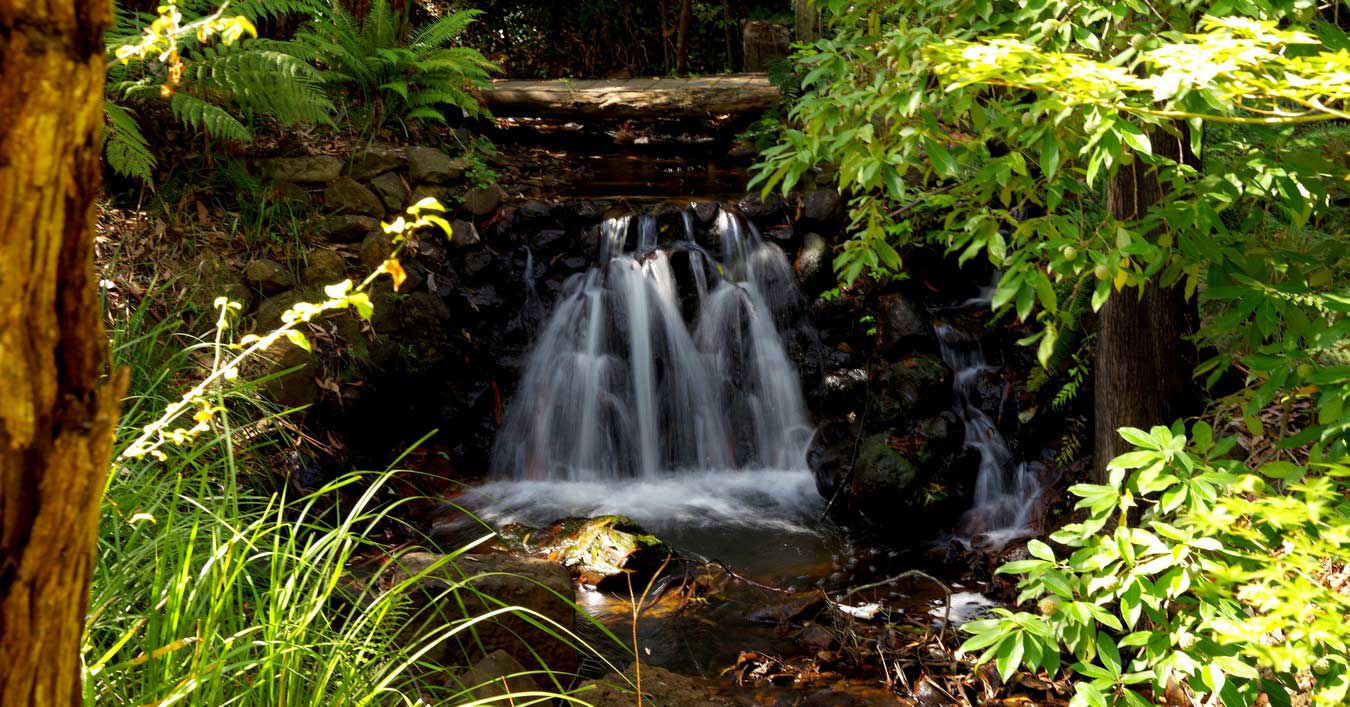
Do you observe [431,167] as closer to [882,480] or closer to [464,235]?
[464,235]

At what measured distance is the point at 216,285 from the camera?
5.63 metres

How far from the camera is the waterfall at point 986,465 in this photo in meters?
5.78

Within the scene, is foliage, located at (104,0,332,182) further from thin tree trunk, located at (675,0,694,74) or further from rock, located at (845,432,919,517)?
thin tree trunk, located at (675,0,694,74)

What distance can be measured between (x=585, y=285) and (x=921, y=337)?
8.35ft

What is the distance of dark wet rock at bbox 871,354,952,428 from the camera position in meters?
6.20

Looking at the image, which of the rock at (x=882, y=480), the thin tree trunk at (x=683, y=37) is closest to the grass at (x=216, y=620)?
the rock at (x=882, y=480)

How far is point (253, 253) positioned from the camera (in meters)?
6.04

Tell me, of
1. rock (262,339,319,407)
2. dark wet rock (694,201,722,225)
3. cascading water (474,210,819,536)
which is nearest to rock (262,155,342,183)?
rock (262,339,319,407)

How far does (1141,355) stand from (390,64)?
595 cm

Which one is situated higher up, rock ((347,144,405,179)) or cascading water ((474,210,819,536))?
rock ((347,144,405,179))

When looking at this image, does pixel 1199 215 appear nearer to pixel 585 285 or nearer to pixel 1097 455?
pixel 1097 455

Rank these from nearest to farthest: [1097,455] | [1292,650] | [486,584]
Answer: [1292,650] < [486,584] < [1097,455]

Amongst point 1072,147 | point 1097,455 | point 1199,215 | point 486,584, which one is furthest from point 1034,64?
point 1097,455

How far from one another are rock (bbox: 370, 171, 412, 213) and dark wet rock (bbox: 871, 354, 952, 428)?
12.3 ft
